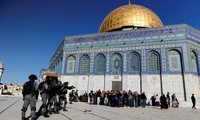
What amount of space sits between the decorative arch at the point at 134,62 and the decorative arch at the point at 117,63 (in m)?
1.06

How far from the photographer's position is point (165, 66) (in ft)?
56.6

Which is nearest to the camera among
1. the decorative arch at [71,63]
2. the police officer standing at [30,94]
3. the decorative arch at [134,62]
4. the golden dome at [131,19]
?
the police officer standing at [30,94]

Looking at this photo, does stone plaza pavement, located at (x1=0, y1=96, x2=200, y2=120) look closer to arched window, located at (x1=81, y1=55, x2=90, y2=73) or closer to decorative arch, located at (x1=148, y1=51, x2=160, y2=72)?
decorative arch, located at (x1=148, y1=51, x2=160, y2=72)

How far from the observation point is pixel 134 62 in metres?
18.8

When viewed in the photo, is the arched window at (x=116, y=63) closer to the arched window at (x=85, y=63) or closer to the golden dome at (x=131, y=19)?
the arched window at (x=85, y=63)

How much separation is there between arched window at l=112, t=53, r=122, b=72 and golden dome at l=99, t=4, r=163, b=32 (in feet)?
18.8

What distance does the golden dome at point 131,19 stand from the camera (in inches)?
914

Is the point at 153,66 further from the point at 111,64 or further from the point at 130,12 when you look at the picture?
the point at 130,12

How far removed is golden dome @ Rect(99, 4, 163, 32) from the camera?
23.2m

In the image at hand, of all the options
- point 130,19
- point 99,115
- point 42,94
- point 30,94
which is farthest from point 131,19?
point 30,94

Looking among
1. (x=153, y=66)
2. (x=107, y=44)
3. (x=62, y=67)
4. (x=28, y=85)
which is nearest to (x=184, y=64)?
(x=153, y=66)

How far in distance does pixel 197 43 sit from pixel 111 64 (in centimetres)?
981

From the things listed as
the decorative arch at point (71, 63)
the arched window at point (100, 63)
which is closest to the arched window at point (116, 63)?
the arched window at point (100, 63)

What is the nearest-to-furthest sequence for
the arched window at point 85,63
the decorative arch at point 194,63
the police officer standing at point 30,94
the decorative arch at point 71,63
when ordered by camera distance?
the police officer standing at point 30,94
the decorative arch at point 194,63
the arched window at point 85,63
the decorative arch at point 71,63
